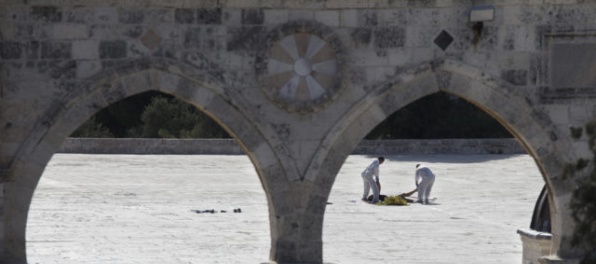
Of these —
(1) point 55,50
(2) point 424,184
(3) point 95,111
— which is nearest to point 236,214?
(2) point 424,184

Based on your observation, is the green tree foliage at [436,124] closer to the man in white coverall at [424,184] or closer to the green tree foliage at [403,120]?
the green tree foliage at [403,120]

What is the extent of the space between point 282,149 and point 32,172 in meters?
2.67

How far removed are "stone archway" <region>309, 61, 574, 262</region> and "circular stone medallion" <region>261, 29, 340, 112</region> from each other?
1.28ft

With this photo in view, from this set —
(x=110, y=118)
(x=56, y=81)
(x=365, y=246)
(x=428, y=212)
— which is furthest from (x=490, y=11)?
(x=110, y=118)

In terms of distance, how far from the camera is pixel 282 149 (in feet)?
54.5

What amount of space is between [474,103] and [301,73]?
6.35ft

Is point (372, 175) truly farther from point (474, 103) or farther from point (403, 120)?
point (403, 120)

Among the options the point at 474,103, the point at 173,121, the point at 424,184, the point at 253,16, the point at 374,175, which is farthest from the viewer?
the point at 173,121

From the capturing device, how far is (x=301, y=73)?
16.6m

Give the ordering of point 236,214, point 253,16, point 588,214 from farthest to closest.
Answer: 1. point 236,214
2. point 253,16
3. point 588,214

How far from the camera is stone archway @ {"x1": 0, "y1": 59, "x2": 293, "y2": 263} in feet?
52.7

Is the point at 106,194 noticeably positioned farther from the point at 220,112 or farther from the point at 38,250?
the point at 220,112

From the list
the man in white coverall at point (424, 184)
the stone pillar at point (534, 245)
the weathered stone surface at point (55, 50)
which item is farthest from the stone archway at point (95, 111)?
the man in white coverall at point (424, 184)

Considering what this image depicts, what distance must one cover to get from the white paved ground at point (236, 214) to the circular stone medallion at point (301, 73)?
4015 mm
